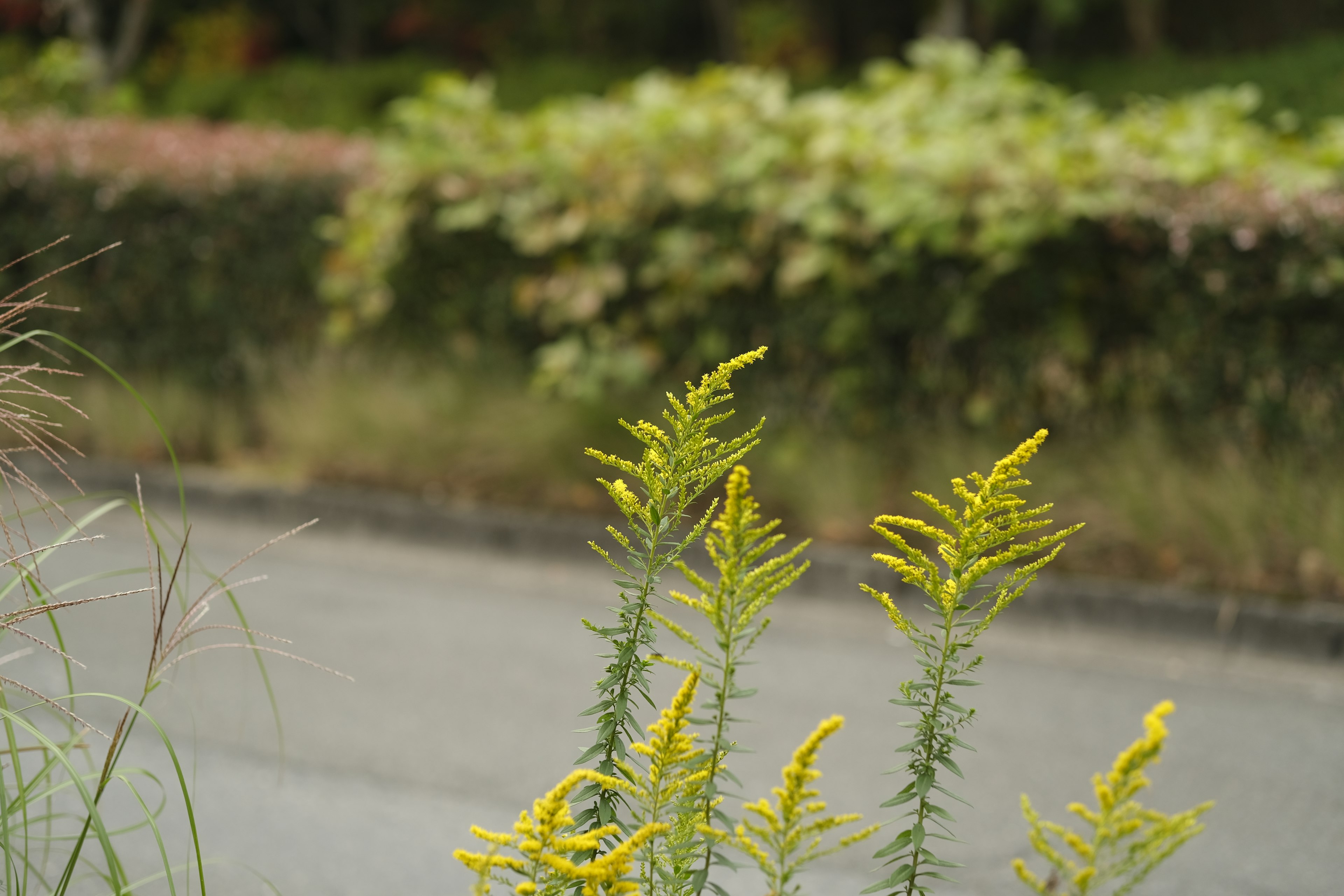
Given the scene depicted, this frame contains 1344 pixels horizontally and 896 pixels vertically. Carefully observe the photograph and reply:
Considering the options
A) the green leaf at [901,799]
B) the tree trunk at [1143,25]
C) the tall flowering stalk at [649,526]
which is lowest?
the green leaf at [901,799]

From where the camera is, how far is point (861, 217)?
618 centimetres

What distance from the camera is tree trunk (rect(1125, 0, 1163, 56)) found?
21.4m

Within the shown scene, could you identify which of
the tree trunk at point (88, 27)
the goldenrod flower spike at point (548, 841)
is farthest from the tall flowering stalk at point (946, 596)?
the tree trunk at point (88, 27)

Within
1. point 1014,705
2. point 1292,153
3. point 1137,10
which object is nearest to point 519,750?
point 1014,705

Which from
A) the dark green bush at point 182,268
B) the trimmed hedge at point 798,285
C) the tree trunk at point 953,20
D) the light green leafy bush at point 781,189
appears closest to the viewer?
the trimmed hedge at point 798,285

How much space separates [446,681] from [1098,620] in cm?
280

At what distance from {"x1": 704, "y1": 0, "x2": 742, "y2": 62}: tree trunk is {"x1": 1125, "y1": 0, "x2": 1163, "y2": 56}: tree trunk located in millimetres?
7120

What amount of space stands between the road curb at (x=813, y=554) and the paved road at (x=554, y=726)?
0.09 metres

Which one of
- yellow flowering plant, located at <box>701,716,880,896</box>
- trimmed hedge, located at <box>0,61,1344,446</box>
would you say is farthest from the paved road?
yellow flowering plant, located at <box>701,716,880,896</box>

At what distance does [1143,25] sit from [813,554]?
1906 cm

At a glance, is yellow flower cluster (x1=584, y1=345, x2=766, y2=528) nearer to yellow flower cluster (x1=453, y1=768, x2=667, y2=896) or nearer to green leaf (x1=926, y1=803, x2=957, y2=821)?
yellow flower cluster (x1=453, y1=768, x2=667, y2=896)

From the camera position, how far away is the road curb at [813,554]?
16.6 ft

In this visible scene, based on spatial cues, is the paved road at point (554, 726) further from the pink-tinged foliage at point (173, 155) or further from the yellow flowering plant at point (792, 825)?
the pink-tinged foliage at point (173, 155)

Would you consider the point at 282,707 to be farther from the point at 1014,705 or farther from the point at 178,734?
the point at 1014,705
